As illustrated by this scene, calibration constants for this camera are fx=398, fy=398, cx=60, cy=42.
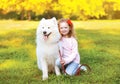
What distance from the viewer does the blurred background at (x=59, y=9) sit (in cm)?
3114

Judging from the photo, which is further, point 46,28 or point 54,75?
point 54,75

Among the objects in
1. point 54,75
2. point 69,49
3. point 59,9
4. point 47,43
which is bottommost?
point 59,9

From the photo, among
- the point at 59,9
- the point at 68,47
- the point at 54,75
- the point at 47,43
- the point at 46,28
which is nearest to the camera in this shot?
the point at 46,28

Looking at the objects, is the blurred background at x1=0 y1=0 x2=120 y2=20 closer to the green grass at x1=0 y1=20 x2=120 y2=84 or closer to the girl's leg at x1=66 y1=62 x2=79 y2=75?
the green grass at x1=0 y1=20 x2=120 y2=84

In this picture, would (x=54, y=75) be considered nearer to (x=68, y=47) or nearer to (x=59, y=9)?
(x=68, y=47)

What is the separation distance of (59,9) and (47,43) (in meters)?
25.0

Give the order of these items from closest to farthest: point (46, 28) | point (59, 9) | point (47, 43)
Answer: point (46, 28)
point (47, 43)
point (59, 9)

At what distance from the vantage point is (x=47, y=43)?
6883 millimetres

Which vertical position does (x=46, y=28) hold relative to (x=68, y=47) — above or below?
above

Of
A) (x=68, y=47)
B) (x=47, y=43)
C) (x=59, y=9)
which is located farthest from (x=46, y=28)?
(x=59, y=9)

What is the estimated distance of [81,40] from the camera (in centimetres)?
1370

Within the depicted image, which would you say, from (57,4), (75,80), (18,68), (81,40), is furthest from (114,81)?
(57,4)

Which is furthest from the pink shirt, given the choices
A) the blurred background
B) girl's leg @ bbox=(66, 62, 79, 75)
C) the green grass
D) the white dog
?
the blurred background

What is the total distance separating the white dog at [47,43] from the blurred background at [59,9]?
78.4ft
